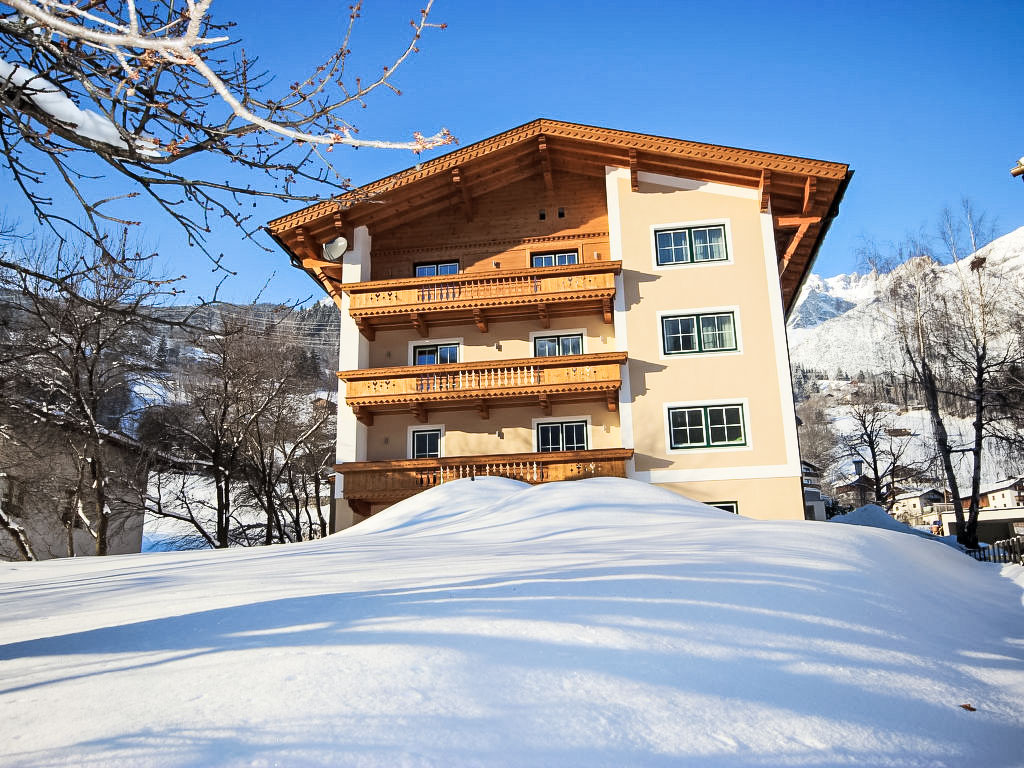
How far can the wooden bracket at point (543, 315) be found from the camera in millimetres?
21438

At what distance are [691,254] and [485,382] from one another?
24.2 feet

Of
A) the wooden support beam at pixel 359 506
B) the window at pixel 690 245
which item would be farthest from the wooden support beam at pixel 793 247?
the wooden support beam at pixel 359 506

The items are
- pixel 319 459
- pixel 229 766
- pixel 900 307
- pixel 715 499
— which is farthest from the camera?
pixel 319 459

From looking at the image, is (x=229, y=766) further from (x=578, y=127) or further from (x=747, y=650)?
(x=578, y=127)

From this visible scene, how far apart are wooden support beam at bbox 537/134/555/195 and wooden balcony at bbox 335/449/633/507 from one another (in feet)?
29.9

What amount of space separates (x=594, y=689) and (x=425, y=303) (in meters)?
18.9

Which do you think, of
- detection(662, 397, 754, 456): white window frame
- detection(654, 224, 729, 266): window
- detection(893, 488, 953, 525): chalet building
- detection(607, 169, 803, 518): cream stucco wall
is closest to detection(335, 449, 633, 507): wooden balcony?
detection(607, 169, 803, 518): cream stucco wall

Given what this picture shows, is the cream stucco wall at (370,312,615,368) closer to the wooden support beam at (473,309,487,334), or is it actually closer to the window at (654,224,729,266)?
the wooden support beam at (473,309,487,334)

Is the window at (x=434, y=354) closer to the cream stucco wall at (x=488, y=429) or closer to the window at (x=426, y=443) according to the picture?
the cream stucco wall at (x=488, y=429)

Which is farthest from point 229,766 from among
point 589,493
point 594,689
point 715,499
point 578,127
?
point 578,127

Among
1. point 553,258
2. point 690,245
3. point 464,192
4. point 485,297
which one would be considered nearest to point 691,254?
point 690,245

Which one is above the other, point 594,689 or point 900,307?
point 900,307

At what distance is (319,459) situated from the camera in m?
32.7

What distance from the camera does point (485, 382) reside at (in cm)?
2112
